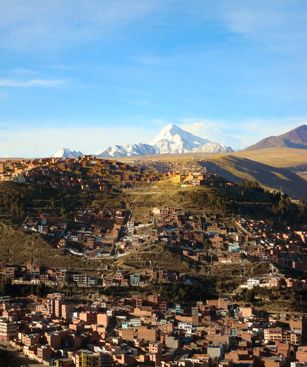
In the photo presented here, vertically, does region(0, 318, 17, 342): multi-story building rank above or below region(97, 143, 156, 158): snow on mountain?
below

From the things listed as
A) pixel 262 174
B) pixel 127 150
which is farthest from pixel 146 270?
pixel 127 150

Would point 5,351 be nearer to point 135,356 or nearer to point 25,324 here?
point 25,324

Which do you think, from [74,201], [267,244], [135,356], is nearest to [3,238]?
[74,201]

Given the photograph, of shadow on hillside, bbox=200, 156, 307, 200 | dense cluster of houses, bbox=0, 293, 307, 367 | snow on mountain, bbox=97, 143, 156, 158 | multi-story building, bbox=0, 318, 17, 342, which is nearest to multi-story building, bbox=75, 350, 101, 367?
dense cluster of houses, bbox=0, 293, 307, 367

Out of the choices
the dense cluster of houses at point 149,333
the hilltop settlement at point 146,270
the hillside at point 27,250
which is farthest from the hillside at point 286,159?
the dense cluster of houses at point 149,333

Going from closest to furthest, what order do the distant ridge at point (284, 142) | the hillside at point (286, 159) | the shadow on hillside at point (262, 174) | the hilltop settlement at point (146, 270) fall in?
the hilltop settlement at point (146, 270)
the shadow on hillside at point (262, 174)
the hillside at point (286, 159)
the distant ridge at point (284, 142)

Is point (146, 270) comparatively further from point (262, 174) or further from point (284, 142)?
point (284, 142)

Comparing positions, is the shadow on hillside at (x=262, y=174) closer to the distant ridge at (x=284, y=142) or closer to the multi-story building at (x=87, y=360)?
the multi-story building at (x=87, y=360)

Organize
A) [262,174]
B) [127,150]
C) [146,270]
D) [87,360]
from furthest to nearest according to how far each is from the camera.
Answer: [127,150], [262,174], [146,270], [87,360]

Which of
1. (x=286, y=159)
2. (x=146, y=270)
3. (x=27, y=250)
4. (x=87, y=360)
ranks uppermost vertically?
(x=286, y=159)

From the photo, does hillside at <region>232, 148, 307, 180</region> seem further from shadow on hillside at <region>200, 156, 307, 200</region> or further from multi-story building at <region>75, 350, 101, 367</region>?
multi-story building at <region>75, 350, 101, 367</region>
